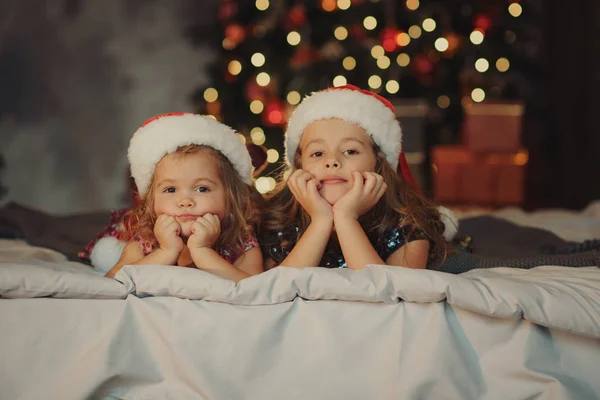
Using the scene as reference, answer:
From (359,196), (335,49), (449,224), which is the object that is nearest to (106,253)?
(359,196)

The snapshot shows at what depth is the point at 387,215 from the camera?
6.48 feet

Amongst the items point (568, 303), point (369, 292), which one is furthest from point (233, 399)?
point (568, 303)

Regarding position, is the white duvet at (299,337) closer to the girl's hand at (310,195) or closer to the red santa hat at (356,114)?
the girl's hand at (310,195)

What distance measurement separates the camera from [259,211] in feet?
6.74

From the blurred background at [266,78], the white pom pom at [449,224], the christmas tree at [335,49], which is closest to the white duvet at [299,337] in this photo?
the white pom pom at [449,224]

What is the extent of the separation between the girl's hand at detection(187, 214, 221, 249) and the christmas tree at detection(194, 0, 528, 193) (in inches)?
98.2

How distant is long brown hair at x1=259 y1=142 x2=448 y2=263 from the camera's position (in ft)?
6.38

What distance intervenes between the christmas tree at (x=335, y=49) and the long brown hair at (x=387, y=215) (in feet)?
7.29

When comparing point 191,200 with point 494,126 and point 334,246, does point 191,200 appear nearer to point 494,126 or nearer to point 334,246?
point 334,246

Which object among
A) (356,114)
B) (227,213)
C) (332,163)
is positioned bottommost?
(227,213)

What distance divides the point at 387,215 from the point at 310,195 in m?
0.26

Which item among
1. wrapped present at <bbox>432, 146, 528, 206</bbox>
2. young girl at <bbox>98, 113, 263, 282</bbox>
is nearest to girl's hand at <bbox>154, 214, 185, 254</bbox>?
young girl at <bbox>98, 113, 263, 282</bbox>

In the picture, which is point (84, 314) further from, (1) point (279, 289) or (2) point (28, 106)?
(2) point (28, 106)

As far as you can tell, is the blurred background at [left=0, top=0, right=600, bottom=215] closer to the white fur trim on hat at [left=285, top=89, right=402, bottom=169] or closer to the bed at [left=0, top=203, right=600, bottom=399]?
the white fur trim on hat at [left=285, top=89, right=402, bottom=169]
